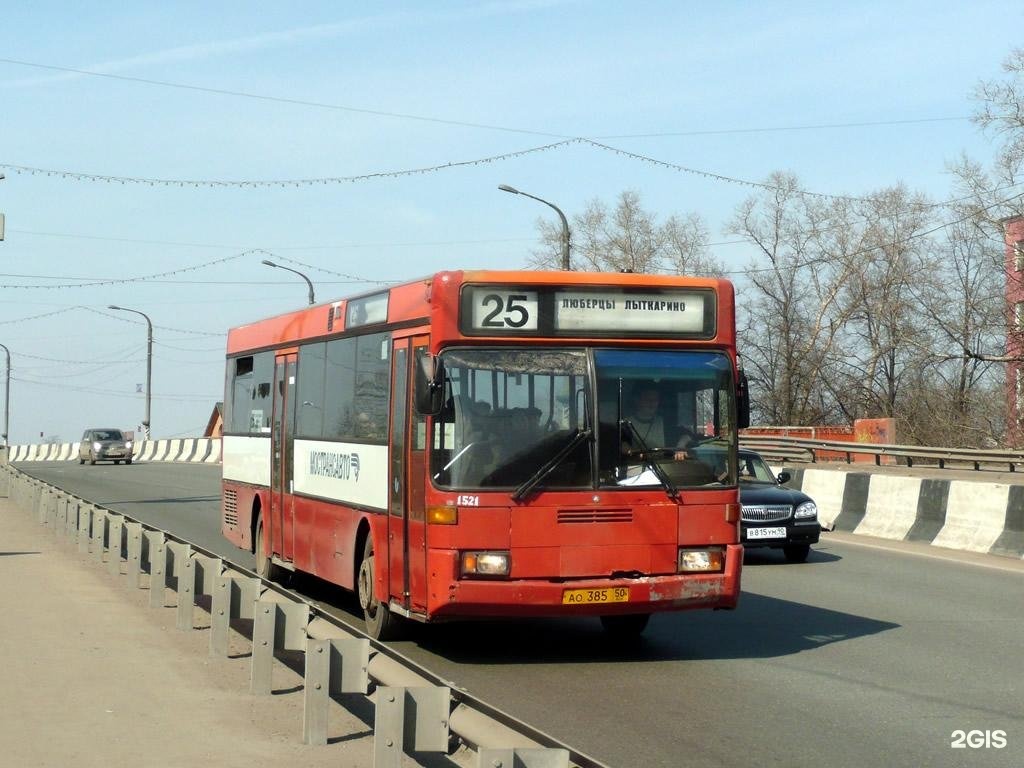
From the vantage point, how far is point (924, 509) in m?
20.8

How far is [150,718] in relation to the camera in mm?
8383

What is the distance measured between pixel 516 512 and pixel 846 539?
512 inches

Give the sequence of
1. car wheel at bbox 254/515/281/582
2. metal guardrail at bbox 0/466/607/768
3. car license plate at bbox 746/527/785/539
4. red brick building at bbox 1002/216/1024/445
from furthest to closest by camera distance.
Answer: red brick building at bbox 1002/216/1024/445, car license plate at bbox 746/527/785/539, car wheel at bbox 254/515/281/582, metal guardrail at bbox 0/466/607/768

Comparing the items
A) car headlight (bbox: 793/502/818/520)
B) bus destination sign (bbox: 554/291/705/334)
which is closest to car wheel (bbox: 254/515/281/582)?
bus destination sign (bbox: 554/291/705/334)

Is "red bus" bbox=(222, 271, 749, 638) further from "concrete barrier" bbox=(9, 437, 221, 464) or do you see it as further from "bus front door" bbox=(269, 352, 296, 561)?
"concrete barrier" bbox=(9, 437, 221, 464)

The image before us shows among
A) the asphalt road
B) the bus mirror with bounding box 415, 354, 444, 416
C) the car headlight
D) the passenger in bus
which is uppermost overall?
the bus mirror with bounding box 415, 354, 444, 416

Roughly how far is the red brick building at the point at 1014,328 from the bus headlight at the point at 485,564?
3710 cm

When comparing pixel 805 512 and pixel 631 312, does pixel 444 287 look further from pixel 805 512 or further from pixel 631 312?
pixel 805 512

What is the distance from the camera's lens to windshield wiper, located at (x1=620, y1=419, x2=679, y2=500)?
33.8 feet

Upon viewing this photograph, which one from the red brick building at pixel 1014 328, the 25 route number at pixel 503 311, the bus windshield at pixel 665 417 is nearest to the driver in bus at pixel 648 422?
the bus windshield at pixel 665 417

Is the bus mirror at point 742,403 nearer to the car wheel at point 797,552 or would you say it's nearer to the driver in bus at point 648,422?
the driver in bus at point 648,422

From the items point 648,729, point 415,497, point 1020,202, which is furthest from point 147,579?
point 1020,202

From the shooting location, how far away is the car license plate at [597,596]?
394 inches

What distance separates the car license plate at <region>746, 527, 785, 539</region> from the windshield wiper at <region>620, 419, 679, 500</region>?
26.7 feet
